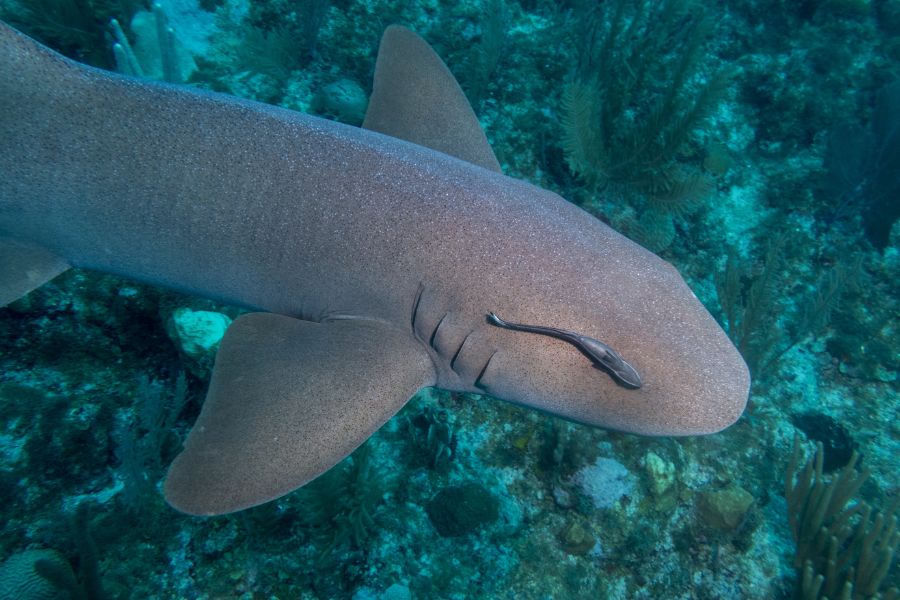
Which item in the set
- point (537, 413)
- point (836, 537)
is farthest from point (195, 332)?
point (836, 537)

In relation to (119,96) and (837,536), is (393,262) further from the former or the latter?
(837,536)

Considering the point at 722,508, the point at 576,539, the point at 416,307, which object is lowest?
the point at 576,539

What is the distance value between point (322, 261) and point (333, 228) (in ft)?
0.62

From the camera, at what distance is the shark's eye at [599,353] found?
212cm

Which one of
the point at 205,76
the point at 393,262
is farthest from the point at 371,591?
the point at 205,76

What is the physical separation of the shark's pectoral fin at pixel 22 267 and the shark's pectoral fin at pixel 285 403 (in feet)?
3.63

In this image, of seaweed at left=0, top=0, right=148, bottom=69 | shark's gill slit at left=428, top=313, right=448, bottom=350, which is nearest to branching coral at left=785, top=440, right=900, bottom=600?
shark's gill slit at left=428, top=313, right=448, bottom=350

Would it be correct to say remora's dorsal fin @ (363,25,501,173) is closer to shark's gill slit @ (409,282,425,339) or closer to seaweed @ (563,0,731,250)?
shark's gill slit @ (409,282,425,339)

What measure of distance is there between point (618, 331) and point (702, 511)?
268 cm

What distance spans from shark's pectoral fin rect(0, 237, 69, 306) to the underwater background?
0.85 m

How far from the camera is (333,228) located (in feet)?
7.84

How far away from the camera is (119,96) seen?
7.66ft

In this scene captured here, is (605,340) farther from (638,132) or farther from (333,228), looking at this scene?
(638,132)

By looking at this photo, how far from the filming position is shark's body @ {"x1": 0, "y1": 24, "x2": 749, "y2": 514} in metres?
2.17
